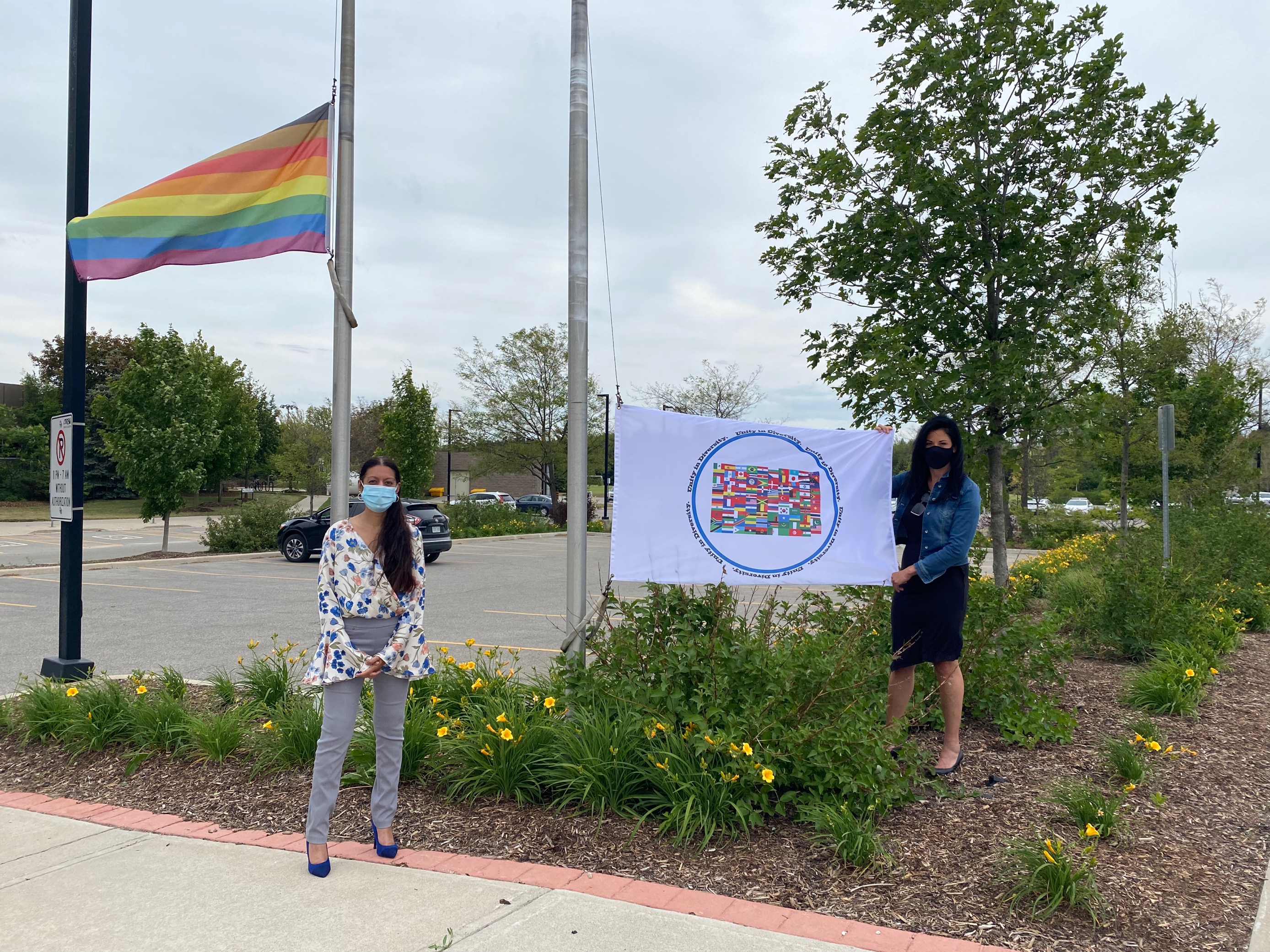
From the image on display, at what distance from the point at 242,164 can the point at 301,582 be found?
10437 mm

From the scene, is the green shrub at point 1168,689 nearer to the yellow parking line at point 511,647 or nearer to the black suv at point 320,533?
the yellow parking line at point 511,647

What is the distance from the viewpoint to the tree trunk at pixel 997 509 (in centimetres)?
813

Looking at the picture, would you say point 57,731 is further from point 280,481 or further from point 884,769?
point 280,481

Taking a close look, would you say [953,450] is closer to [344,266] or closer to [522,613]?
[344,266]

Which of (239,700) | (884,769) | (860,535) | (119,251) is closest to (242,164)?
(119,251)

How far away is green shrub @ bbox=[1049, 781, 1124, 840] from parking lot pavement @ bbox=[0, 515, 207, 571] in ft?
49.2

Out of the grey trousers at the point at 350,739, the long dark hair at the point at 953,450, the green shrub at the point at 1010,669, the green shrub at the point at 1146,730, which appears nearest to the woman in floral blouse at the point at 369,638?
the grey trousers at the point at 350,739

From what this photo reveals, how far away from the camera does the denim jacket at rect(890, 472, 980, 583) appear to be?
4.46 meters

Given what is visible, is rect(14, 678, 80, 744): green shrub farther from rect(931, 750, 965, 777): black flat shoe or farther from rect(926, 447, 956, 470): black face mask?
rect(926, 447, 956, 470): black face mask

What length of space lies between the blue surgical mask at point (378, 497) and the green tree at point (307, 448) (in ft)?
157

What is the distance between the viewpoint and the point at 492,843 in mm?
3992

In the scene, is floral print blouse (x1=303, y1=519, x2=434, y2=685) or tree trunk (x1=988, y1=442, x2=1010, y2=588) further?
tree trunk (x1=988, y1=442, x2=1010, y2=588)

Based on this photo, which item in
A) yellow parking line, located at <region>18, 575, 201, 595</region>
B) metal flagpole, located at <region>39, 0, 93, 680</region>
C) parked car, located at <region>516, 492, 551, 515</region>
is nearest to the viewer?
metal flagpole, located at <region>39, 0, 93, 680</region>

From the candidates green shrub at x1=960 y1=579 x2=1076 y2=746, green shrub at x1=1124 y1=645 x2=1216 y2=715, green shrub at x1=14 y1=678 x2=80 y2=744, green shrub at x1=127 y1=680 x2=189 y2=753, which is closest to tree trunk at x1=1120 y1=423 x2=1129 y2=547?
green shrub at x1=1124 y1=645 x2=1216 y2=715
